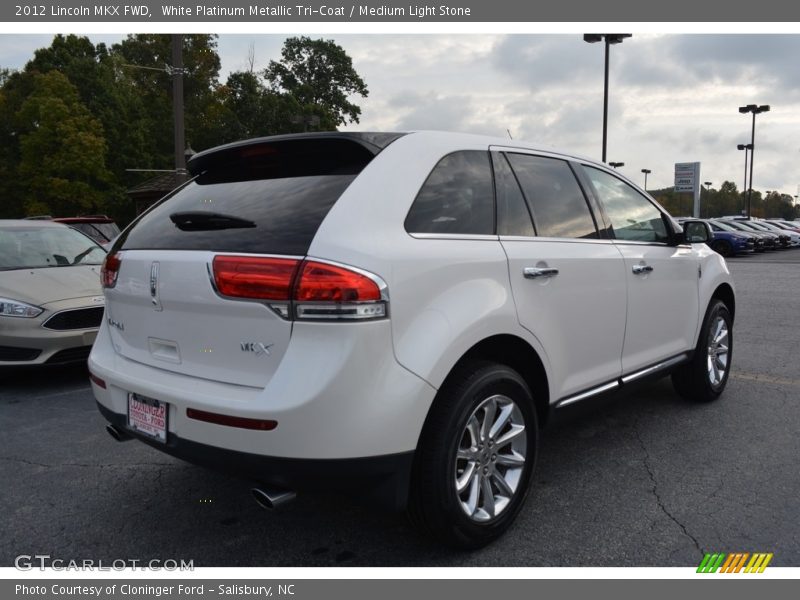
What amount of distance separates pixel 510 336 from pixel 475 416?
1.29 ft

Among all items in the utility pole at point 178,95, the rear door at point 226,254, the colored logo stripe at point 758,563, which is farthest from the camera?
the utility pole at point 178,95

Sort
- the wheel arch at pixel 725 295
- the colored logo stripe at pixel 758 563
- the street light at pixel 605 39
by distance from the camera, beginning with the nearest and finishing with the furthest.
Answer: the colored logo stripe at pixel 758 563
the wheel arch at pixel 725 295
the street light at pixel 605 39

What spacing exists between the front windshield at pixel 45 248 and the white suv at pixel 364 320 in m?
4.09

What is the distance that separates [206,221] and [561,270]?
167 cm

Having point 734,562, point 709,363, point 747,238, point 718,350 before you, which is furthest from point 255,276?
point 747,238

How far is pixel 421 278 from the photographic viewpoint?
8.36 ft

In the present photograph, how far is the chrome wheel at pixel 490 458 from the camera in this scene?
2.79 m

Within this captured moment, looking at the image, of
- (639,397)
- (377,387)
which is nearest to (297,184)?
(377,387)

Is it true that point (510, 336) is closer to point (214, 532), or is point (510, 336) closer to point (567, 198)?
point (567, 198)

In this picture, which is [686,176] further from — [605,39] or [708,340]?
[708,340]

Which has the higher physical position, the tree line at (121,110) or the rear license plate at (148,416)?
the tree line at (121,110)

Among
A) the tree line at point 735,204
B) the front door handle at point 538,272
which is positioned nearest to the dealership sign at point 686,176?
the front door handle at point 538,272

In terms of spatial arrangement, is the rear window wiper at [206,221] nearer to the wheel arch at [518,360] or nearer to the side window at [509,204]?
the wheel arch at [518,360]

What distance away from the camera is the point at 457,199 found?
2.95m
